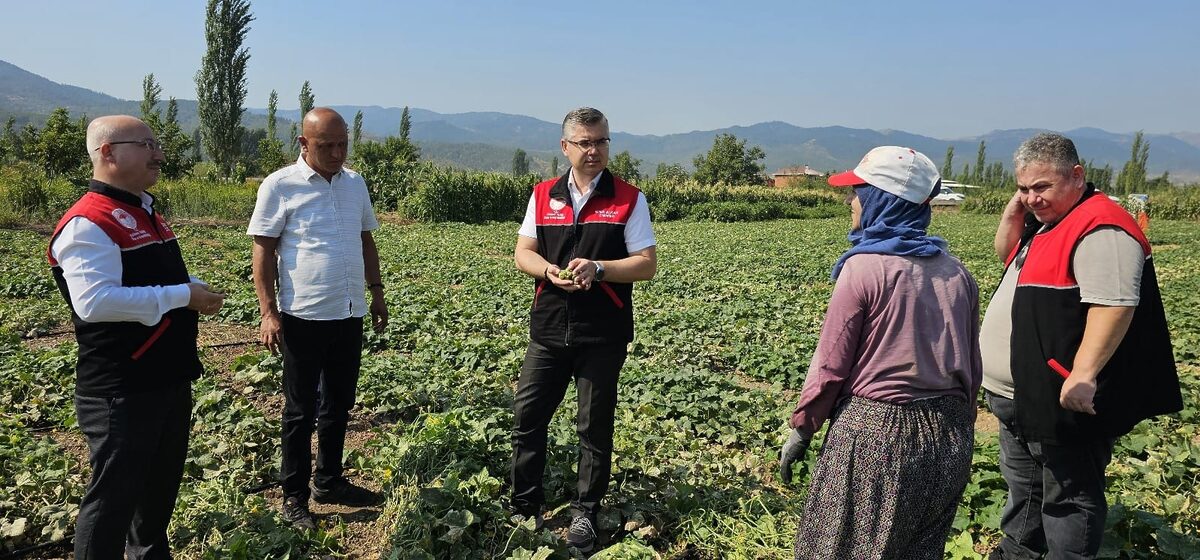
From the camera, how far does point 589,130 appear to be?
10.0 ft

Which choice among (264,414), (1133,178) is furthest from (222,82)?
(1133,178)

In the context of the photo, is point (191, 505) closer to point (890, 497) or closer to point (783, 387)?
point (890, 497)

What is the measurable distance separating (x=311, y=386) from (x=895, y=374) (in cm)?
272

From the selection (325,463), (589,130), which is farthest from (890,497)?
(325,463)

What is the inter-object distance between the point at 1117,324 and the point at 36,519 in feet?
15.4

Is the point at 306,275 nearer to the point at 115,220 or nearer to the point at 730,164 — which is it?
the point at 115,220

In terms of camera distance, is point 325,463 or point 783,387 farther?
point 783,387

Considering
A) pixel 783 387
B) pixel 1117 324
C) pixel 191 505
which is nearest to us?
pixel 1117 324

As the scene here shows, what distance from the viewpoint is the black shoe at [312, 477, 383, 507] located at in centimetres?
358

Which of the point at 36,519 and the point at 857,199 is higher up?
the point at 857,199

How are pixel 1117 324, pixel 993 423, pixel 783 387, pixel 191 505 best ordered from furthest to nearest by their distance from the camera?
pixel 783 387
pixel 993 423
pixel 191 505
pixel 1117 324

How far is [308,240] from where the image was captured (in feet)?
11.0

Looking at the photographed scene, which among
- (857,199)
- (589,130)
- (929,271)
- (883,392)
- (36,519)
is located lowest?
(36,519)

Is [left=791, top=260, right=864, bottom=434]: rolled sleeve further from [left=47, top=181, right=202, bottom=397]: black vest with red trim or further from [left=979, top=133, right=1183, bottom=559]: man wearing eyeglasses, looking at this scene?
[left=47, top=181, right=202, bottom=397]: black vest with red trim
